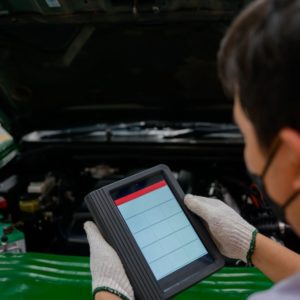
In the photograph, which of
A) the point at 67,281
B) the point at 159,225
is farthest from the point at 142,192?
the point at 67,281

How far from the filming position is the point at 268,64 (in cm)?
55

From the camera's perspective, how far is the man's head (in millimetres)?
538

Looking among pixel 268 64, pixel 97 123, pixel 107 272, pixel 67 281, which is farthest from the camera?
pixel 97 123

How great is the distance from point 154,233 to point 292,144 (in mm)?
524

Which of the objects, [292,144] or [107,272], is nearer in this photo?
[292,144]

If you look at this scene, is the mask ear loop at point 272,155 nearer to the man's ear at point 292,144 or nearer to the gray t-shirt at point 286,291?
the man's ear at point 292,144

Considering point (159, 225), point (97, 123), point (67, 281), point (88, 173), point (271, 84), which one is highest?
point (271, 84)

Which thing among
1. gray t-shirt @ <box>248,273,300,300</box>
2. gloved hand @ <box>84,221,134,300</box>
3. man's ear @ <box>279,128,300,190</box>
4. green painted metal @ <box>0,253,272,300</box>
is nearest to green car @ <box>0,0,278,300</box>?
green painted metal @ <box>0,253,272,300</box>

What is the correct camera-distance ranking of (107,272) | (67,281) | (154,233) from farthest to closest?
(67,281), (154,233), (107,272)

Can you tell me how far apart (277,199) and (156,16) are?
0.82 meters

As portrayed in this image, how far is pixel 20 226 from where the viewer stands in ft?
5.16

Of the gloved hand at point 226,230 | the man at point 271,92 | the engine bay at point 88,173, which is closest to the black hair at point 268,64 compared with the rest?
the man at point 271,92

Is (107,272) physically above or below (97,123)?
above

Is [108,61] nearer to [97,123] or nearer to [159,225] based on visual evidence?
[97,123]
